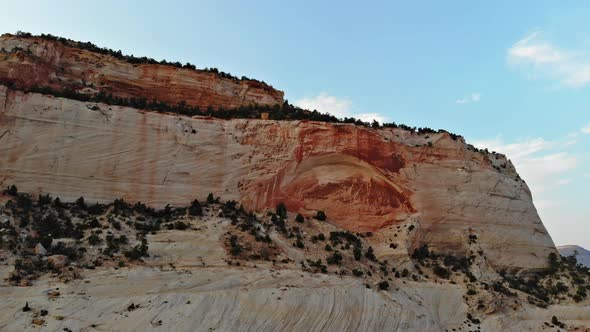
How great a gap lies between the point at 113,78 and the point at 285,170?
553 inches

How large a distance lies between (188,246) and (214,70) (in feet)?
63.7

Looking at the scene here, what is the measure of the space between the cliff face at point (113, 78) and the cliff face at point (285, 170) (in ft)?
14.4

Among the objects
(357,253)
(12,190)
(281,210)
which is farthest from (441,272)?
(12,190)

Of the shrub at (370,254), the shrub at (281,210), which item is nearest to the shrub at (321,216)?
the shrub at (281,210)

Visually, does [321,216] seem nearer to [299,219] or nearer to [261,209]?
[299,219]

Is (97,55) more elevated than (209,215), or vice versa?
(97,55)

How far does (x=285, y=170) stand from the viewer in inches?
1264

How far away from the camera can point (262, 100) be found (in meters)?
40.3

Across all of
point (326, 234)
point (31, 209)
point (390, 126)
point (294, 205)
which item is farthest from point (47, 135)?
point (390, 126)

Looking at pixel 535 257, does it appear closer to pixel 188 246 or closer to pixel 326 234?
pixel 326 234

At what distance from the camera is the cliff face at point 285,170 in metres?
28.3

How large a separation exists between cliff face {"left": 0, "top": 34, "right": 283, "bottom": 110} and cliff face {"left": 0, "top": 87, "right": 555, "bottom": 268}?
4.39 m

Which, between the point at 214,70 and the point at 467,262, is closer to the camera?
the point at 467,262

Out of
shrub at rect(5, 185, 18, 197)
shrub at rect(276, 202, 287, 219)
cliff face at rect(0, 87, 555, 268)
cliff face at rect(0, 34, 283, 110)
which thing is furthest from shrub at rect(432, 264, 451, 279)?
shrub at rect(5, 185, 18, 197)
